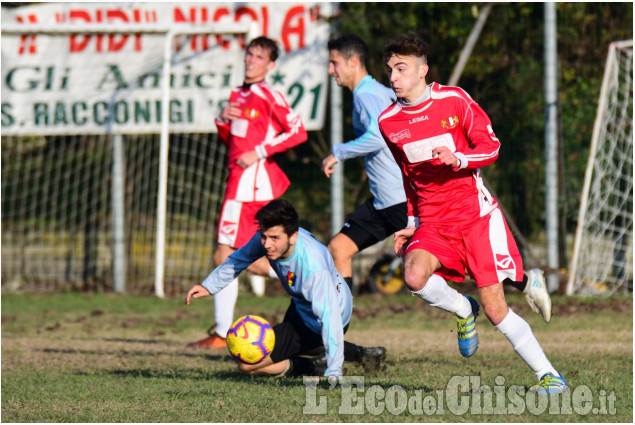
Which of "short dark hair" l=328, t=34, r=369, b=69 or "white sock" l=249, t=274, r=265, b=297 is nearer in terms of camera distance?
"short dark hair" l=328, t=34, r=369, b=69

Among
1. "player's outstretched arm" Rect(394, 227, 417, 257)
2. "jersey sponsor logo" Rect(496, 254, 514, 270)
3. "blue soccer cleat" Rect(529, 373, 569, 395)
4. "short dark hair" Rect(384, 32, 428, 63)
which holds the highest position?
"short dark hair" Rect(384, 32, 428, 63)

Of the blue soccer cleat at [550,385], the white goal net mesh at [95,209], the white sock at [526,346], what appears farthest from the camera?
the white goal net mesh at [95,209]

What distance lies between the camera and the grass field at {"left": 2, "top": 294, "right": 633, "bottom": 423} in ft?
16.1

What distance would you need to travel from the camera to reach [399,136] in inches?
211

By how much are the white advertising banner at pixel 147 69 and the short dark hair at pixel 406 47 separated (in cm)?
701

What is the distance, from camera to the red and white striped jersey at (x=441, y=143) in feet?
17.4

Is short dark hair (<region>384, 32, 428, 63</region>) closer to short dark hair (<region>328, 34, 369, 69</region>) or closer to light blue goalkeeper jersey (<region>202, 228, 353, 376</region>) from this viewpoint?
light blue goalkeeper jersey (<region>202, 228, 353, 376</region>)

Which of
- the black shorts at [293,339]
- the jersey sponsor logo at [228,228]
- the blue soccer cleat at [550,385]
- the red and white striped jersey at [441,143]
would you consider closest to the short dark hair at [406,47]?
the red and white striped jersey at [441,143]

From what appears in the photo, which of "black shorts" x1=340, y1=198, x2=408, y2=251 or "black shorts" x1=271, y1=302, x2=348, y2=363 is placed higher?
"black shorts" x1=340, y1=198, x2=408, y2=251

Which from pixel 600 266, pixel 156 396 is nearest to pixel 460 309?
pixel 156 396

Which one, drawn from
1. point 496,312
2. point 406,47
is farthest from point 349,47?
point 496,312

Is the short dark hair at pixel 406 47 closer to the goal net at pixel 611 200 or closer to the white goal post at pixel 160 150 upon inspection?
the goal net at pixel 611 200

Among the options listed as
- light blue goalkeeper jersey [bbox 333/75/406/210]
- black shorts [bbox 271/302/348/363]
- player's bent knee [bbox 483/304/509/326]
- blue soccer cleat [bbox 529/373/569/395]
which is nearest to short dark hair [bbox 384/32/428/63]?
light blue goalkeeper jersey [bbox 333/75/406/210]

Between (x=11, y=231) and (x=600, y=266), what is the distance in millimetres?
8058
